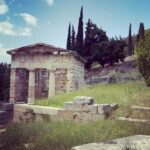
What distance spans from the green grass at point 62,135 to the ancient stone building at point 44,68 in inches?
519

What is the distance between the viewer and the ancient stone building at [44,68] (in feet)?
76.0

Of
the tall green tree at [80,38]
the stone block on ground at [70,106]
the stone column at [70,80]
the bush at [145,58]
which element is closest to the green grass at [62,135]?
the stone block on ground at [70,106]

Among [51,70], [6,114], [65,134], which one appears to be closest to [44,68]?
[51,70]

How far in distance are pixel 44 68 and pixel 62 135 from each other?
54.0ft

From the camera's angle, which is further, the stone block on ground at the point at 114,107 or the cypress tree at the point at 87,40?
the cypress tree at the point at 87,40

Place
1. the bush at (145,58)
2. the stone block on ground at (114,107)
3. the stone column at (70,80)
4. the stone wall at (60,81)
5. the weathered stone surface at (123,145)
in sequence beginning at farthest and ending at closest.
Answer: the stone wall at (60,81) → the stone column at (70,80) → the bush at (145,58) → the stone block on ground at (114,107) → the weathered stone surface at (123,145)

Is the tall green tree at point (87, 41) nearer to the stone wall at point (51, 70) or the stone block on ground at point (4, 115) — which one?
the stone wall at point (51, 70)

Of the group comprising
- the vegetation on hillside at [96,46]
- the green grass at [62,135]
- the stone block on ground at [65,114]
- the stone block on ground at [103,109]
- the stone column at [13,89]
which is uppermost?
the vegetation on hillside at [96,46]

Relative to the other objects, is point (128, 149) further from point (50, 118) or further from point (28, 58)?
point (28, 58)

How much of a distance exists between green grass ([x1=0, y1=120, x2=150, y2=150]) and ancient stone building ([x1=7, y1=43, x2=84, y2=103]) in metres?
13.2

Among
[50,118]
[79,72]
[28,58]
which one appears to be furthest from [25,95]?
[50,118]

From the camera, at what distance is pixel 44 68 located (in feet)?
79.4

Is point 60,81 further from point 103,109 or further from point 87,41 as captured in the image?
point 87,41

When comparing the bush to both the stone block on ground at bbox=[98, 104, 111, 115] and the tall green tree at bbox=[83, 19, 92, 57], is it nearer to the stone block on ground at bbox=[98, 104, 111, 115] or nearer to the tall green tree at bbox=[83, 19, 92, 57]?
the stone block on ground at bbox=[98, 104, 111, 115]
